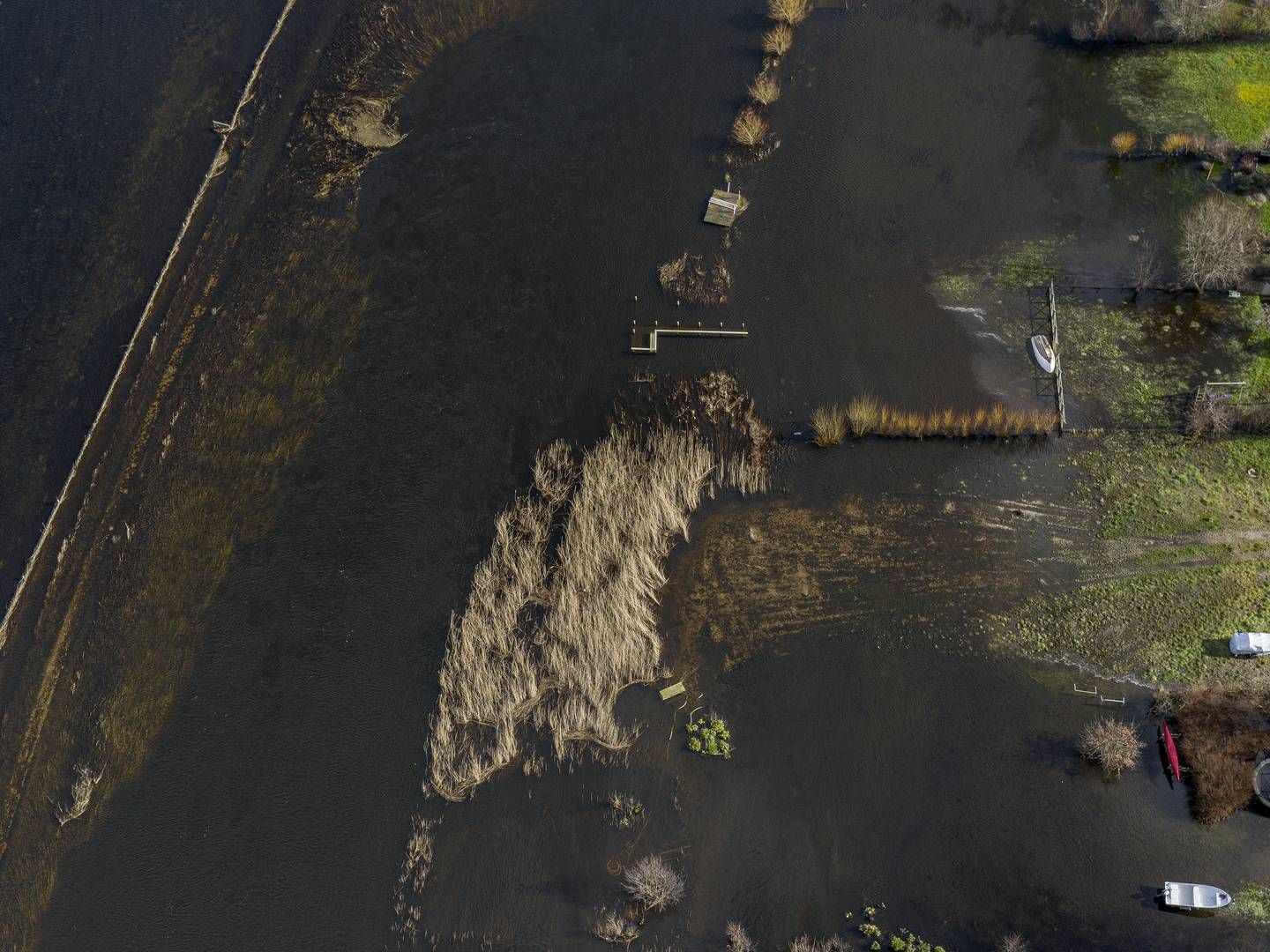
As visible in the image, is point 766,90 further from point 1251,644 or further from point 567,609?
point 1251,644

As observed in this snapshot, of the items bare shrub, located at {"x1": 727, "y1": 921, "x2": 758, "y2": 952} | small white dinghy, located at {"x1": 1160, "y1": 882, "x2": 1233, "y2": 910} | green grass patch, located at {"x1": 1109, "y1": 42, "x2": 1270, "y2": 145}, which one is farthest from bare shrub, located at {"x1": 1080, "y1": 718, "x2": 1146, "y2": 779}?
green grass patch, located at {"x1": 1109, "y1": 42, "x2": 1270, "y2": 145}

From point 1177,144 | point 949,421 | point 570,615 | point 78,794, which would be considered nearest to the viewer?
point 78,794

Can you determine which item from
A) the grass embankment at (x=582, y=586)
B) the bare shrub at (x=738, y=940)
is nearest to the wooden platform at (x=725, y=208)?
the grass embankment at (x=582, y=586)

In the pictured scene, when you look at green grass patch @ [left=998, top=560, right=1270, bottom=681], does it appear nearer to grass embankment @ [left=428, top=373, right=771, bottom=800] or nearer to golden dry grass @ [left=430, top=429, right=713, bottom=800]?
grass embankment @ [left=428, top=373, right=771, bottom=800]

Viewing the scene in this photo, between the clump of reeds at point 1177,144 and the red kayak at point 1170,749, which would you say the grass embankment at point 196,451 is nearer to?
the clump of reeds at point 1177,144

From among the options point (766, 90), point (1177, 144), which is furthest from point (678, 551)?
point (1177, 144)

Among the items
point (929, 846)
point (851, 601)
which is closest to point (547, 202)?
point (851, 601)
